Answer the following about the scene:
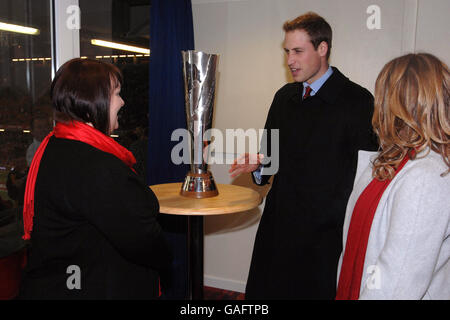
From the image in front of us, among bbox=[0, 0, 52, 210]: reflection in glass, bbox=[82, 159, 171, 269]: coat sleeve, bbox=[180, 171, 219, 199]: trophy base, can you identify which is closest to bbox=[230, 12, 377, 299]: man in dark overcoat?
bbox=[180, 171, 219, 199]: trophy base

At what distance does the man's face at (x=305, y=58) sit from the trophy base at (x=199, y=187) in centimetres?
67

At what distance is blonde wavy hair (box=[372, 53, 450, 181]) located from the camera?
95 centimetres

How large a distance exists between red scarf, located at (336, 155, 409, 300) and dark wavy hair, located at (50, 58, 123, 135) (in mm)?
833

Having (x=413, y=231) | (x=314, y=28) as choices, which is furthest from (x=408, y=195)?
(x=314, y=28)

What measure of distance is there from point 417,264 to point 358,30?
1973 mm

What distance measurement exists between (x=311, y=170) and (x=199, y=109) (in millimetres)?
618

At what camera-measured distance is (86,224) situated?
110 centimetres

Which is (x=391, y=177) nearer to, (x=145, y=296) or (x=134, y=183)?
(x=134, y=183)

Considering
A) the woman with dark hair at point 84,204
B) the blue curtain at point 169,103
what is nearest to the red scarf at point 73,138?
the woman with dark hair at point 84,204

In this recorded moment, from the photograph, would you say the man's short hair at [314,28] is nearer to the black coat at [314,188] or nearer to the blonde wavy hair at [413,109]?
the black coat at [314,188]

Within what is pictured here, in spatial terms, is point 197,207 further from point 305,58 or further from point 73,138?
point 305,58

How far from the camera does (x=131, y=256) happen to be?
3.80 ft

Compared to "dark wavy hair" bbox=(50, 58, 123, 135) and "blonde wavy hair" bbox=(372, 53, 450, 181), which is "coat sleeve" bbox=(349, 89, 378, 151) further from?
"dark wavy hair" bbox=(50, 58, 123, 135)
